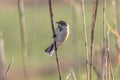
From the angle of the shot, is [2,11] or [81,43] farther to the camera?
[2,11]

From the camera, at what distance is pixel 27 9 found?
49.9 ft

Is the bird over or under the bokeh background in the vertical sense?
over

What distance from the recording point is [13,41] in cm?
1218

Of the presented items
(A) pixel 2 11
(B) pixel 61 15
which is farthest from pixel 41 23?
(A) pixel 2 11

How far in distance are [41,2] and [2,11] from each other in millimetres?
1002

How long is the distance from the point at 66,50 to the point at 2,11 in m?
4.49

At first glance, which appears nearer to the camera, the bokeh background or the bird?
the bird

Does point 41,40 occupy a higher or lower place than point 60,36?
lower

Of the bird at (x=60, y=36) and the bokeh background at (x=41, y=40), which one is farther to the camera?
the bokeh background at (x=41, y=40)

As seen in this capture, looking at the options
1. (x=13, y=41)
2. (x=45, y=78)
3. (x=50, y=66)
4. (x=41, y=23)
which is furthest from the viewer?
(x=41, y=23)

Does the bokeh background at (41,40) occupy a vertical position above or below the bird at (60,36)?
below

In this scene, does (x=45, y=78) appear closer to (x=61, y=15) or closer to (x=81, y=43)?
(x=81, y=43)

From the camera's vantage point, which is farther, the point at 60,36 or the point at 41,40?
the point at 41,40

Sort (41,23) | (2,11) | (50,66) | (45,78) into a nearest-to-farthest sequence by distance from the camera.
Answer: (45,78) → (50,66) → (41,23) → (2,11)
